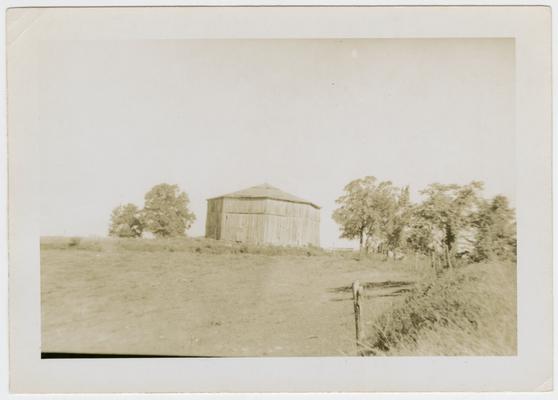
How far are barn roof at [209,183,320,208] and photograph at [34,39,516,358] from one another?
0.03 m

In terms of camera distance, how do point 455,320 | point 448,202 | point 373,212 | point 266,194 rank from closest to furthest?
point 455,320, point 448,202, point 373,212, point 266,194

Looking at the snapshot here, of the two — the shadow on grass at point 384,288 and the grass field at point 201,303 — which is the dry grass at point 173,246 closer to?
the grass field at point 201,303

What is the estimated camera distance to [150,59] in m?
5.29

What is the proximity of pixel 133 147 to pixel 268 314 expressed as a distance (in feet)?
10.4

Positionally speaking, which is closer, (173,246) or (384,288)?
(384,288)

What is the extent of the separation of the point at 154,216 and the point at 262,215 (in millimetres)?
1623

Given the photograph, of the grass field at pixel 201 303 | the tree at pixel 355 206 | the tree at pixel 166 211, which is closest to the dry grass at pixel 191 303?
the grass field at pixel 201 303

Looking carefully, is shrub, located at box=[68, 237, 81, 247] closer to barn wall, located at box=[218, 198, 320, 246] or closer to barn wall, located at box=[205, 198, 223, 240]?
barn wall, located at box=[205, 198, 223, 240]

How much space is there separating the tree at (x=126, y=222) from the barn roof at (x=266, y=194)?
4.11ft

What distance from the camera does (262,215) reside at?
5672 mm

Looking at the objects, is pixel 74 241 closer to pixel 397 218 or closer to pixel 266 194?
pixel 266 194

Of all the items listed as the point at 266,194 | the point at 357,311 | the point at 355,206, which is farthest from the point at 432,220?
the point at 266,194

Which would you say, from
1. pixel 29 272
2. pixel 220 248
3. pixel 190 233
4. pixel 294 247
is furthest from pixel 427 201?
pixel 29 272

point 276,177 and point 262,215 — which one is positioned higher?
point 276,177
